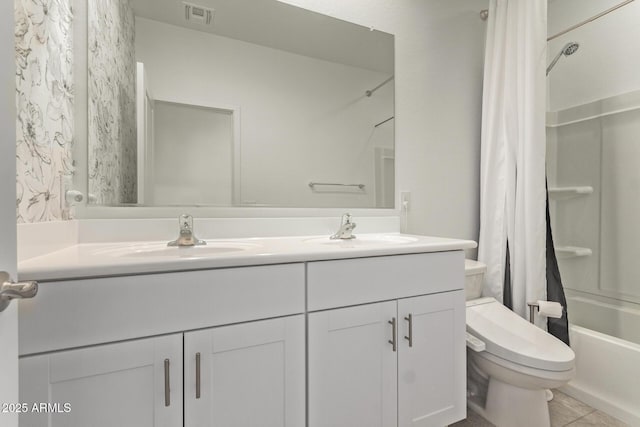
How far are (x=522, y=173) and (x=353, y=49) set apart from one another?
110 centimetres

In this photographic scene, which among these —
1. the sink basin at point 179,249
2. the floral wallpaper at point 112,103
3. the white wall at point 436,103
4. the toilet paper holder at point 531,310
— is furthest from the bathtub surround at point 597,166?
the floral wallpaper at point 112,103

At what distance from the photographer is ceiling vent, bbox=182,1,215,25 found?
127 centimetres

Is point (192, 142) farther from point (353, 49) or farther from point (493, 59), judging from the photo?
point (493, 59)

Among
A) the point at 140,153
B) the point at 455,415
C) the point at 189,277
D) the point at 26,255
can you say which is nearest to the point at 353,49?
the point at 140,153

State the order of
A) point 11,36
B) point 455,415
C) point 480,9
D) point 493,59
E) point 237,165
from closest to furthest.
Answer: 1. point 11,36
2. point 455,415
3. point 237,165
4. point 493,59
5. point 480,9

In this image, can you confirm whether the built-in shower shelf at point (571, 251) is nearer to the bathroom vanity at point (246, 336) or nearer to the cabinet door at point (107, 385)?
the bathroom vanity at point (246, 336)

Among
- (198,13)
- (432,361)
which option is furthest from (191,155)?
(432,361)

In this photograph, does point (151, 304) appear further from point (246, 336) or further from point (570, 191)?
point (570, 191)

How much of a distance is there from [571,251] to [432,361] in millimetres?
1646

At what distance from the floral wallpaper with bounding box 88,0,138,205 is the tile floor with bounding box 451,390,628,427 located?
1776 mm

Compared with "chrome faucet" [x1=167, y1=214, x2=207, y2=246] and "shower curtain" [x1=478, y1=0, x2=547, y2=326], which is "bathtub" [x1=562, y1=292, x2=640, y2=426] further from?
"chrome faucet" [x1=167, y1=214, x2=207, y2=246]

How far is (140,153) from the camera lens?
1241 mm

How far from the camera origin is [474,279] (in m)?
1.62

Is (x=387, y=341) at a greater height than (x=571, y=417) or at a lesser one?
greater
